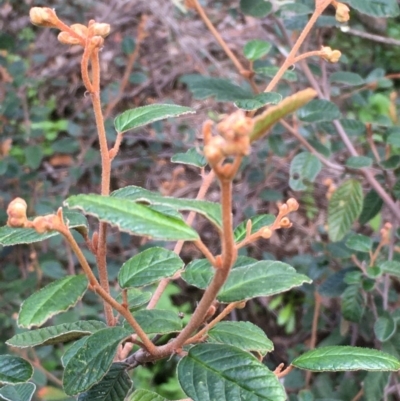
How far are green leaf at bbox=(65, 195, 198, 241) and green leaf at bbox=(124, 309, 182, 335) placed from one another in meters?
0.20

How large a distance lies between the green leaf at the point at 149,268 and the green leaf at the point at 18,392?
0.20 meters

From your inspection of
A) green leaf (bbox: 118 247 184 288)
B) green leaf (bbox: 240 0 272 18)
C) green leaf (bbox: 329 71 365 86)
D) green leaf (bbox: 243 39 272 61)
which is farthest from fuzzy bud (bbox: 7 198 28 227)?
green leaf (bbox: 329 71 365 86)

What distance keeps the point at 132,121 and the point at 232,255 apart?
28cm

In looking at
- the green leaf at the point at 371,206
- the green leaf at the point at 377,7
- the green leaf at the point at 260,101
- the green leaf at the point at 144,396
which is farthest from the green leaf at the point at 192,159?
the green leaf at the point at 371,206

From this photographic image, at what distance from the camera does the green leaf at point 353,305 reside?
1097mm

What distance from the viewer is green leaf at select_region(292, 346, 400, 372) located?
0.51m

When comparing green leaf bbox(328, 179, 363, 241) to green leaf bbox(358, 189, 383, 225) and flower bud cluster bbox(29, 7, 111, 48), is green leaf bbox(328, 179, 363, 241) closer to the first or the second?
green leaf bbox(358, 189, 383, 225)

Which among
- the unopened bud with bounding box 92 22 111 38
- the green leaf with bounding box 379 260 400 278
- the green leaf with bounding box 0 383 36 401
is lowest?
the green leaf with bounding box 379 260 400 278

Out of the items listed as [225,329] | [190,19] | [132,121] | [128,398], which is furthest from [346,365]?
[190,19]

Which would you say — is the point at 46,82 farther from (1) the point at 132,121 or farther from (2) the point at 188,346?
(2) the point at 188,346

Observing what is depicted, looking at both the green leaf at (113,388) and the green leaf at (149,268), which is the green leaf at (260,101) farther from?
the green leaf at (113,388)

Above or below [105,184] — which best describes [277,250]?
below

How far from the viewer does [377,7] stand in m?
1.08

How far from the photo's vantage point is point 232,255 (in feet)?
1.30
